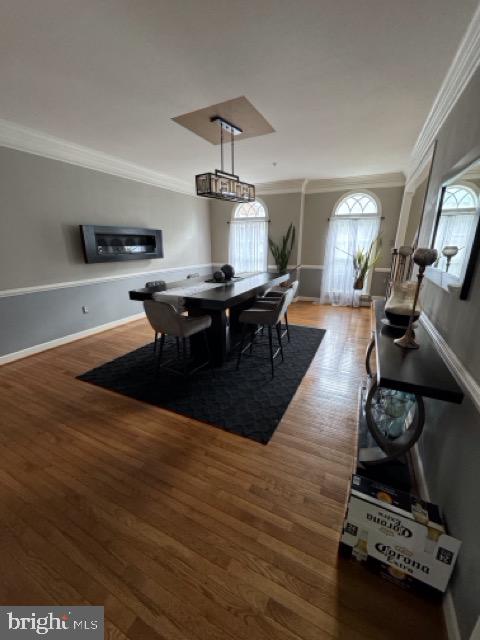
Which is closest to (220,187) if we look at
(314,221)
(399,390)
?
(399,390)

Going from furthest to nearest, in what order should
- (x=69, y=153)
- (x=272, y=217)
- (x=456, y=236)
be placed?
(x=272, y=217), (x=69, y=153), (x=456, y=236)

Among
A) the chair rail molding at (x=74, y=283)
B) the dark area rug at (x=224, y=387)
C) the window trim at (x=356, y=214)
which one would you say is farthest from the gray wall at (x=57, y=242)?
the window trim at (x=356, y=214)

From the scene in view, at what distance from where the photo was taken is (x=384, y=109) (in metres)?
2.47

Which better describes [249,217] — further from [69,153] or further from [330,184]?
[69,153]

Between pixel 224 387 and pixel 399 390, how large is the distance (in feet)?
5.74

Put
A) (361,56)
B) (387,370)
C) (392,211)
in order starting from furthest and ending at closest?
(392,211) → (361,56) → (387,370)

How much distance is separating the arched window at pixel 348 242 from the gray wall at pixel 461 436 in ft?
11.8

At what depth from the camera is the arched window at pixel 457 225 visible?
4.27ft

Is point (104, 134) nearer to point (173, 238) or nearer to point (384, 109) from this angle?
point (173, 238)

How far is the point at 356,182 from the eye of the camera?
5.23 m

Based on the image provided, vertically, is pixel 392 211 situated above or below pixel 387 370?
above

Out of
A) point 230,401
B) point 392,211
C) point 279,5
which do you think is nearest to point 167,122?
point 279,5

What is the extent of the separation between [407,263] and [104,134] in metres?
3.90

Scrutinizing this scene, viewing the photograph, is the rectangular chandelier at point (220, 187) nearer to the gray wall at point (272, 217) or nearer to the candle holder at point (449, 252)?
the candle holder at point (449, 252)
